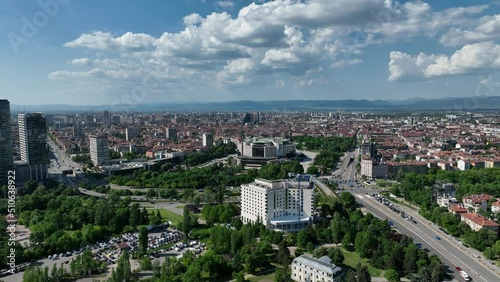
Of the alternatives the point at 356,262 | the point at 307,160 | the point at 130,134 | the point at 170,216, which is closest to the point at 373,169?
the point at 307,160

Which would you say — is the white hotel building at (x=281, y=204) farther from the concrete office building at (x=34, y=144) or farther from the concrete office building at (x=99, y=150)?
the concrete office building at (x=99, y=150)

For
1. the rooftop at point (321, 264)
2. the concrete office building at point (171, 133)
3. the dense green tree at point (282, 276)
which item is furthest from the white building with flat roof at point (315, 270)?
the concrete office building at point (171, 133)

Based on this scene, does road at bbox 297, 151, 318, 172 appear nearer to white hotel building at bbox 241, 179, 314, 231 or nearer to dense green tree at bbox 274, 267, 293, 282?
white hotel building at bbox 241, 179, 314, 231

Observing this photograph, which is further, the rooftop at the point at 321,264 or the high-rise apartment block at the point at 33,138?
the high-rise apartment block at the point at 33,138

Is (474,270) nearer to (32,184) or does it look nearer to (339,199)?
(339,199)

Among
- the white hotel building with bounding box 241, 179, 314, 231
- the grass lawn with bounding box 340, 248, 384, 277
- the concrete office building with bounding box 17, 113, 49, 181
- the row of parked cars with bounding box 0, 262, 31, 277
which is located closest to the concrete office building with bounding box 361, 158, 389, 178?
the white hotel building with bounding box 241, 179, 314, 231
